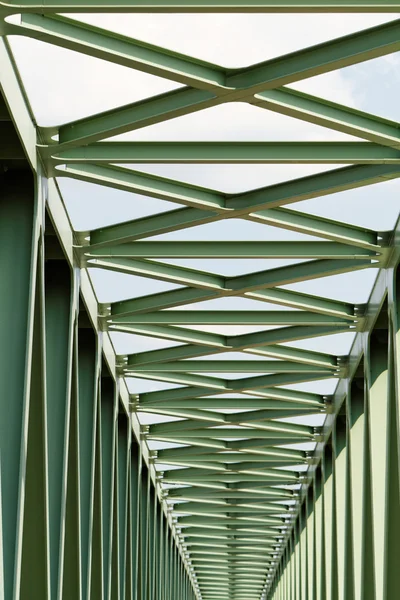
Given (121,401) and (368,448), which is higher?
(121,401)

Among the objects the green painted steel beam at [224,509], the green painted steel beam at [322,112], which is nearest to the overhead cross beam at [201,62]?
the green painted steel beam at [322,112]

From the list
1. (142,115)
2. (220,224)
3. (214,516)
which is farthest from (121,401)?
(214,516)

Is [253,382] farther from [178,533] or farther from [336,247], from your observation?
[178,533]

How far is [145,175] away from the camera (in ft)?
60.1

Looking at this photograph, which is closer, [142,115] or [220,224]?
[142,115]

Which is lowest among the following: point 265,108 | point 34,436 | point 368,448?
point 34,436

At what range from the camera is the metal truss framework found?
14.6m

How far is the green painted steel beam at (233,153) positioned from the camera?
17.0 m

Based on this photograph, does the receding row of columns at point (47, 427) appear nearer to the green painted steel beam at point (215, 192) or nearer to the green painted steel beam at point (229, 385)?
the green painted steel beam at point (215, 192)

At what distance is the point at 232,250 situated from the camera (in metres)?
21.2

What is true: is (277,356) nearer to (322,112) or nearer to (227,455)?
(322,112)

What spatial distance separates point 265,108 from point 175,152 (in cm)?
221

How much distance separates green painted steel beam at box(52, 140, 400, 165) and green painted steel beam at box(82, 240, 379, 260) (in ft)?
Answer: 13.3

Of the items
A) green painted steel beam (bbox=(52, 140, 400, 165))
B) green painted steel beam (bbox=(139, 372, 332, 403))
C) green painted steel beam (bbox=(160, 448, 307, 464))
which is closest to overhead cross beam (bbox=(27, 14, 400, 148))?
green painted steel beam (bbox=(52, 140, 400, 165))
